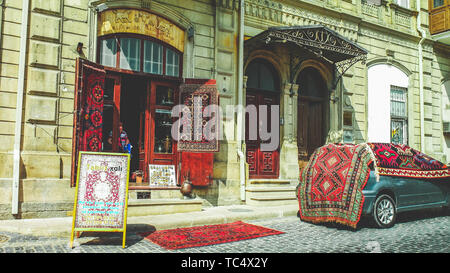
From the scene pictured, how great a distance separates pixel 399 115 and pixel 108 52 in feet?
38.4

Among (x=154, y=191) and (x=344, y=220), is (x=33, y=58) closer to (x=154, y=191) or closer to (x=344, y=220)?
(x=154, y=191)

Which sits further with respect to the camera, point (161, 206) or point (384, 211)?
point (161, 206)

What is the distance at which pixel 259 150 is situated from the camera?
12.0m

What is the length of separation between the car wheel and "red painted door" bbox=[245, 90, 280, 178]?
4.54 metres

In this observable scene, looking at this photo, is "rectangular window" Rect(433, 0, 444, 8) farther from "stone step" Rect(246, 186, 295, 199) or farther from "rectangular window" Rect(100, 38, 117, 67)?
"rectangular window" Rect(100, 38, 117, 67)

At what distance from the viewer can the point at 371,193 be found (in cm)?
769

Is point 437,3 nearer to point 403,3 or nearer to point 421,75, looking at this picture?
point 403,3

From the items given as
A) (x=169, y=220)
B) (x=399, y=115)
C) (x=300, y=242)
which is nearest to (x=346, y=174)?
(x=300, y=242)

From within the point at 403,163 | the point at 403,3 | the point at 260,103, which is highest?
the point at 403,3

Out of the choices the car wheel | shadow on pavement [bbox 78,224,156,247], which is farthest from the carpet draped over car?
shadow on pavement [bbox 78,224,156,247]

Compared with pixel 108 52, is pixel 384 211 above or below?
below

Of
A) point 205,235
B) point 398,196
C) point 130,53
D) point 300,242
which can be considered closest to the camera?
point 300,242

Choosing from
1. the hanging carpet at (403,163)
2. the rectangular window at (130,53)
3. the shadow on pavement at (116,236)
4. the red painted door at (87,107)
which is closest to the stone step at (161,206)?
the shadow on pavement at (116,236)

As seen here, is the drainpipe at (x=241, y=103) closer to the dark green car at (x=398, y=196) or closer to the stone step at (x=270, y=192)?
the stone step at (x=270, y=192)
